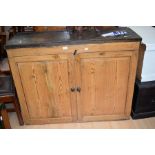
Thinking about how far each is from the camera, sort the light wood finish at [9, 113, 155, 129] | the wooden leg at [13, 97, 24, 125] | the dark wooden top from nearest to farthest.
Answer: the dark wooden top → the wooden leg at [13, 97, 24, 125] → the light wood finish at [9, 113, 155, 129]

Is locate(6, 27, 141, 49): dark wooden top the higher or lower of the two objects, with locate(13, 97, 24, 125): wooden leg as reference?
higher

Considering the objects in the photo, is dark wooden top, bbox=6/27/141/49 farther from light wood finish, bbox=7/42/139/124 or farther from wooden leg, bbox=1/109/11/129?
wooden leg, bbox=1/109/11/129

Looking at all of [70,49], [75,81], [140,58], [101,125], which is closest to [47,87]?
[75,81]

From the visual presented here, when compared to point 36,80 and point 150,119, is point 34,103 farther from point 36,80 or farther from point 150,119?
point 150,119

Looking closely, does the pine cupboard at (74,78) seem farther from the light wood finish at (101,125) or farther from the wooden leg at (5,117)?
the wooden leg at (5,117)

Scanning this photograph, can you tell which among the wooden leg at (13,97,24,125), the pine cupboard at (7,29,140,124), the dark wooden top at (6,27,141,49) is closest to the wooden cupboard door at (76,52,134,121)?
the pine cupboard at (7,29,140,124)

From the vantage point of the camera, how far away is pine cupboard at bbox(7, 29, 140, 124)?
4.68 feet

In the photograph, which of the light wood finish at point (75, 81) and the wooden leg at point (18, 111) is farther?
the wooden leg at point (18, 111)

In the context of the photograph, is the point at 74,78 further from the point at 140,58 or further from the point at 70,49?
the point at 140,58

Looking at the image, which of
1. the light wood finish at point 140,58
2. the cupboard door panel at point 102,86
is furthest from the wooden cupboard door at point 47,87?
the light wood finish at point 140,58

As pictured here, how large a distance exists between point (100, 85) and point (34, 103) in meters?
0.63

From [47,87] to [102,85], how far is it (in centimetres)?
49

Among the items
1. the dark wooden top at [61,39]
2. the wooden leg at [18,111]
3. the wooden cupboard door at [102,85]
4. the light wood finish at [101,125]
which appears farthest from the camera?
the light wood finish at [101,125]

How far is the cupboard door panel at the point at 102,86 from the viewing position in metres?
1.52
